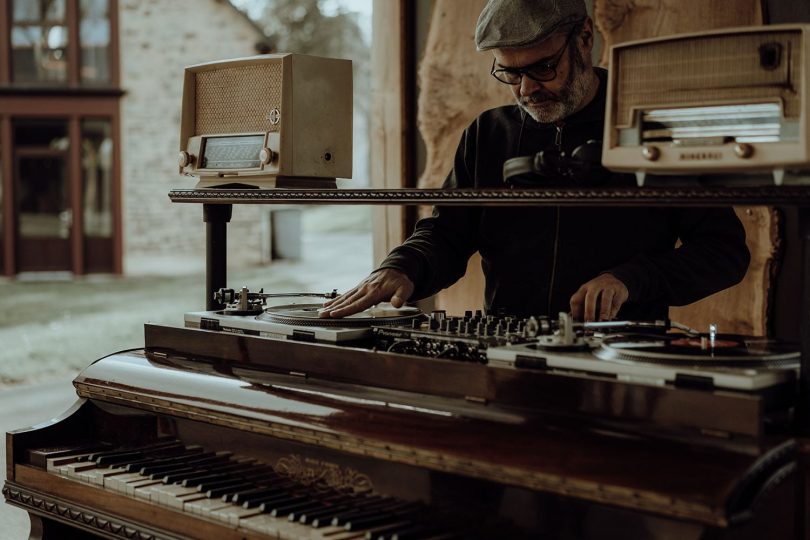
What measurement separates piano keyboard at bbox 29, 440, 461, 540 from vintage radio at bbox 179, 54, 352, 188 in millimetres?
724

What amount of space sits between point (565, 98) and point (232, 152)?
916mm

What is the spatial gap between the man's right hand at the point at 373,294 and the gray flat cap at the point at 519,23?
2.07 ft

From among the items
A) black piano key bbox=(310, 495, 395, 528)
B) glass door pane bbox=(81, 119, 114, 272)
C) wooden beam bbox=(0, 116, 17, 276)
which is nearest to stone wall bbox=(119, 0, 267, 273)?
glass door pane bbox=(81, 119, 114, 272)

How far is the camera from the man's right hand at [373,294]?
2320 millimetres

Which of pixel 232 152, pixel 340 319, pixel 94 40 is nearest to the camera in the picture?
pixel 340 319

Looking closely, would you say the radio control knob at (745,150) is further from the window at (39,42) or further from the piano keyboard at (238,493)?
the window at (39,42)

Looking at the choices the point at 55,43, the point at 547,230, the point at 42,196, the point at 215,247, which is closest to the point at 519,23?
the point at 547,230

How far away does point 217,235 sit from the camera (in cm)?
284

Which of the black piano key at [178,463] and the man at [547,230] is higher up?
the man at [547,230]

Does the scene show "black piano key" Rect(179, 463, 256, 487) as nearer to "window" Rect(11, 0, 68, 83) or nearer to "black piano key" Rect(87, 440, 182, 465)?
"black piano key" Rect(87, 440, 182, 465)

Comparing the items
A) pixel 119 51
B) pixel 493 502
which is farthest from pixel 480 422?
pixel 119 51

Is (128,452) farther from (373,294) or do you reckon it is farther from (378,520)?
(378,520)

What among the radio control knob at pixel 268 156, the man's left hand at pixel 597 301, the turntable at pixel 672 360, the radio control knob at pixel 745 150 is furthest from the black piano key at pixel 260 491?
the radio control knob at pixel 745 150

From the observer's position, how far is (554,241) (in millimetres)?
2793
